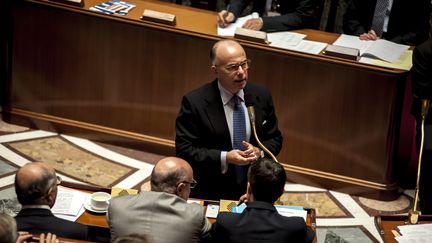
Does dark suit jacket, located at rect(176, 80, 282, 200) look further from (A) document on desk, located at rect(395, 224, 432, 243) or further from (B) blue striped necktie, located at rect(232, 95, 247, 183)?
(A) document on desk, located at rect(395, 224, 432, 243)

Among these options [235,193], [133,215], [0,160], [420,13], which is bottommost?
[0,160]

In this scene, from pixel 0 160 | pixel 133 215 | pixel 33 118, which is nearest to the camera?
pixel 133 215

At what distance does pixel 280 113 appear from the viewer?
5934 mm

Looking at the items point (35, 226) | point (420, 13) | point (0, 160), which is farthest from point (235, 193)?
point (420, 13)

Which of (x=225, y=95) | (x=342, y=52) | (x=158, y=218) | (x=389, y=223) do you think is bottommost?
(x=389, y=223)

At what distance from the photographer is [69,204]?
3.97 m

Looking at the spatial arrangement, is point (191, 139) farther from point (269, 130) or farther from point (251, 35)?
point (251, 35)

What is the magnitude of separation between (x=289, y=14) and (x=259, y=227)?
10.7 feet

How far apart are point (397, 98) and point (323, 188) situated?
3.06 ft

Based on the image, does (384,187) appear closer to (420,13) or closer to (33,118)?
(420,13)

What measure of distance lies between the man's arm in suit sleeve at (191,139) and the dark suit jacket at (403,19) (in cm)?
250

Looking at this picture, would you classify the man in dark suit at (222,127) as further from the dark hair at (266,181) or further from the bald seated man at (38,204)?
the bald seated man at (38,204)

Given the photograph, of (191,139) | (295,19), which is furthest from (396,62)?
(191,139)

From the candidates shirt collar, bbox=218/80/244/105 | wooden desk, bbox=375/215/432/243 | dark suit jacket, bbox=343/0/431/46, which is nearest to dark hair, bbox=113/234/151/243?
wooden desk, bbox=375/215/432/243
